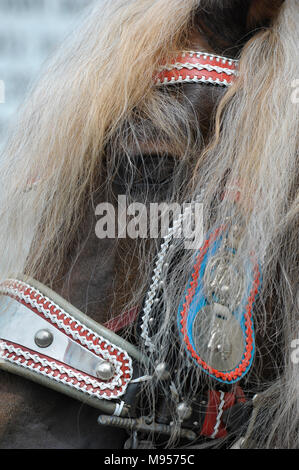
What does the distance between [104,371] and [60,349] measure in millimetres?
61

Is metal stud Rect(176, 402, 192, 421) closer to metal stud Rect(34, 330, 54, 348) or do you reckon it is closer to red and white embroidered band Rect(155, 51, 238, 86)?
metal stud Rect(34, 330, 54, 348)

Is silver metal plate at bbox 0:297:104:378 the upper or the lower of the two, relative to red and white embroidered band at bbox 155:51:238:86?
lower

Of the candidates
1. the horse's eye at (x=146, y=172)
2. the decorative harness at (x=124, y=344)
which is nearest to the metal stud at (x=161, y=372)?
the decorative harness at (x=124, y=344)

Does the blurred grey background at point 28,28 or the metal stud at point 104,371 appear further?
the blurred grey background at point 28,28

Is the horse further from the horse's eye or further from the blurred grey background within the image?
the blurred grey background

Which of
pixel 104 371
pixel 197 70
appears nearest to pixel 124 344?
pixel 104 371

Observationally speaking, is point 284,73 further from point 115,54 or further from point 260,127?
point 115,54

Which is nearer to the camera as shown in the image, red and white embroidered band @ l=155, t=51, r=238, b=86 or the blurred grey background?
red and white embroidered band @ l=155, t=51, r=238, b=86

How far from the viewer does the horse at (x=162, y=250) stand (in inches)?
27.8

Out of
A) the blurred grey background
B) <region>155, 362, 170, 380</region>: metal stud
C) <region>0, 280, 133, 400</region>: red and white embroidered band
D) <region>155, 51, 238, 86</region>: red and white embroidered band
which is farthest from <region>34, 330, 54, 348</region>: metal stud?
the blurred grey background
